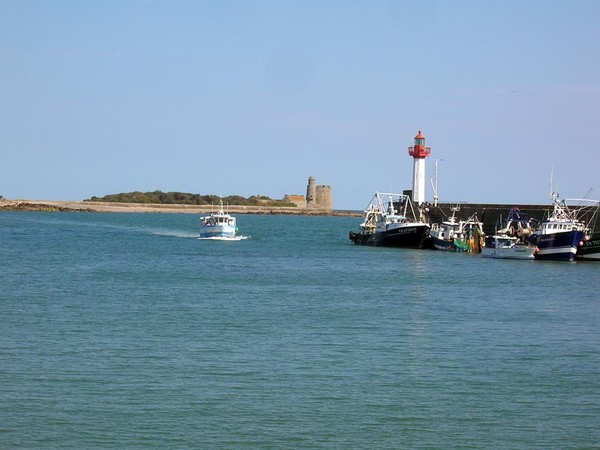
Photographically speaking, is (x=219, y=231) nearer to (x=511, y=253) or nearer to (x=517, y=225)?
(x=517, y=225)

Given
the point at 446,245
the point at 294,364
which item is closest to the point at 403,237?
the point at 446,245

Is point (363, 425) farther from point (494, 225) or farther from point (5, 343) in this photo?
point (494, 225)

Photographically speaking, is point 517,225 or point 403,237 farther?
point 403,237

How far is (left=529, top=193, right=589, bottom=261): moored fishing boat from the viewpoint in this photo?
55.9 meters

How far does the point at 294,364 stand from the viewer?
20.8 m

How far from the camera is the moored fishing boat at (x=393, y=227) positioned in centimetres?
7206

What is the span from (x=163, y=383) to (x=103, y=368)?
1.89m

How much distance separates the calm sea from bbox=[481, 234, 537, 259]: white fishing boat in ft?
57.2

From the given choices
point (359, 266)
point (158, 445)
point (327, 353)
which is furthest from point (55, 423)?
point (359, 266)

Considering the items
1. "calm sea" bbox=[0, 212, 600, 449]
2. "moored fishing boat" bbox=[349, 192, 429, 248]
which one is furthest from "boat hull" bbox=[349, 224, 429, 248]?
"calm sea" bbox=[0, 212, 600, 449]

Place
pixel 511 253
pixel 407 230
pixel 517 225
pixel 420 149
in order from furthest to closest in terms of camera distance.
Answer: pixel 420 149 < pixel 407 230 < pixel 517 225 < pixel 511 253

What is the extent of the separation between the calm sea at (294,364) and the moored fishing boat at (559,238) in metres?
15.6

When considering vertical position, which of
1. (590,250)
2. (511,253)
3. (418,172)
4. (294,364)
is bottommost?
(294,364)

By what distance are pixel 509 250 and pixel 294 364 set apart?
135ft
